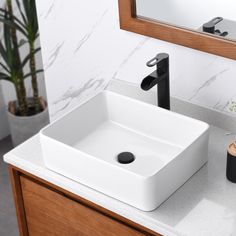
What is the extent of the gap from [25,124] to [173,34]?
1572 mm

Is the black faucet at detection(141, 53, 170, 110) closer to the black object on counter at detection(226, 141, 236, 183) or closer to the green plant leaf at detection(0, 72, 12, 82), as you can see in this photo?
the black object on counter at detection(226, 141, 236, 183)

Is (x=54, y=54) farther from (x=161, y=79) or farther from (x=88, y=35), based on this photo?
(x=161, y=79)

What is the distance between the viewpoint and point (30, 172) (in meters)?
1.98

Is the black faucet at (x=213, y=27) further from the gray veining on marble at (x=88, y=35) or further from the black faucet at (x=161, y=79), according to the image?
the gray veining on marble at (x=88, y=35)

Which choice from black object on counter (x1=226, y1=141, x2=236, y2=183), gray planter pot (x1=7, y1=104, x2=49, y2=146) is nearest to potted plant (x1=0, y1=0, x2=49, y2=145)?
gray planter pot (x1=7, y1=104, x2=49, y2=146)

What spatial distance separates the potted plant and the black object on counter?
1627 mm

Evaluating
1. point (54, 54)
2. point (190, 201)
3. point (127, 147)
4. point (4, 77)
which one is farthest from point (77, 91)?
point (4, 77)

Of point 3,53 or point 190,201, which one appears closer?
point 190,201

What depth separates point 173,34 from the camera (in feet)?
6.61

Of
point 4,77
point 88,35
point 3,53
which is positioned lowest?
point 4,77

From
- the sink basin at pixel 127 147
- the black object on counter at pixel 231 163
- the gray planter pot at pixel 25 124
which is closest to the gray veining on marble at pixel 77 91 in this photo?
the sink basin at pixel 127 147

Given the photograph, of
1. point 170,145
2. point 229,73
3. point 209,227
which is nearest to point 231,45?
point 229,73

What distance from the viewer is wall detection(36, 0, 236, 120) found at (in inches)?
80.7

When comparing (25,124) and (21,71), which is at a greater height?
(21,71)
